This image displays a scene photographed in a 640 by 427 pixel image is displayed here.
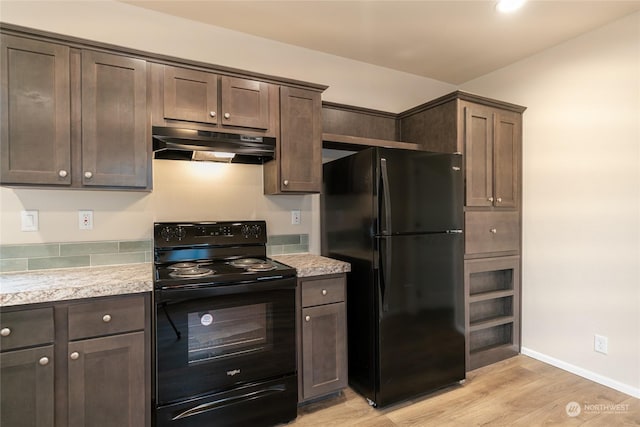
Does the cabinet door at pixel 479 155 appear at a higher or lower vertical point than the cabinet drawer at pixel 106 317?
higher

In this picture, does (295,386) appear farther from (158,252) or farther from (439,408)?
(158,252)

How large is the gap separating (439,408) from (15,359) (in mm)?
2329

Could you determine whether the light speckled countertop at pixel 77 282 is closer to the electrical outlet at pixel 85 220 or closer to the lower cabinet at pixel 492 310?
the electrical outlet at pixel 85 220

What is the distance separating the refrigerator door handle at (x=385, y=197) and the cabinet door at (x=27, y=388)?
184 cm

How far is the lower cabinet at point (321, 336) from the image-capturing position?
2.05 meters

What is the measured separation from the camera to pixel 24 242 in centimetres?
188

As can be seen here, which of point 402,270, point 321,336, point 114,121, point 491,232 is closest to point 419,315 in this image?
point 402,270

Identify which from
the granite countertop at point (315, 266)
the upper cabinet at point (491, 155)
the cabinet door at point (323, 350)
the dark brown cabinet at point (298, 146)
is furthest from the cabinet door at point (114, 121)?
the upper cabinet at point (491, 155)

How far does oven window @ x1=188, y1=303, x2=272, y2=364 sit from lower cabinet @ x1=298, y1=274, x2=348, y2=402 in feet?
0.84

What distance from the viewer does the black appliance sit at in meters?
1.66

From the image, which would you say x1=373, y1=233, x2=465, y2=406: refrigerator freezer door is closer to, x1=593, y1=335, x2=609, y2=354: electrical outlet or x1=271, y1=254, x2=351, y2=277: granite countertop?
x1=271, y1=254, x2=351, y2=277: granite countertop

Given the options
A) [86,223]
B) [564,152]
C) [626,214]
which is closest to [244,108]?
[86,223]

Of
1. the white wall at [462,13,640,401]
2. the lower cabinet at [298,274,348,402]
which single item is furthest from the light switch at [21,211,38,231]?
the white wall at [462,13,640,401]

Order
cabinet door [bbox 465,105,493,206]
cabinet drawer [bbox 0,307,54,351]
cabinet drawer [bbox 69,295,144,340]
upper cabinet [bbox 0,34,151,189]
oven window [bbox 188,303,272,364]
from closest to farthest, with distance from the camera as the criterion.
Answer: cabinet drawer [bbox 0,307,54,351] < cabinet drawer [bbox 69,295,144,340] < upper cabinet [bbox 0,34,151,189] < oven window [bbox 188,303,272,364] < cabinet door [bbox 465,105,493,206]
